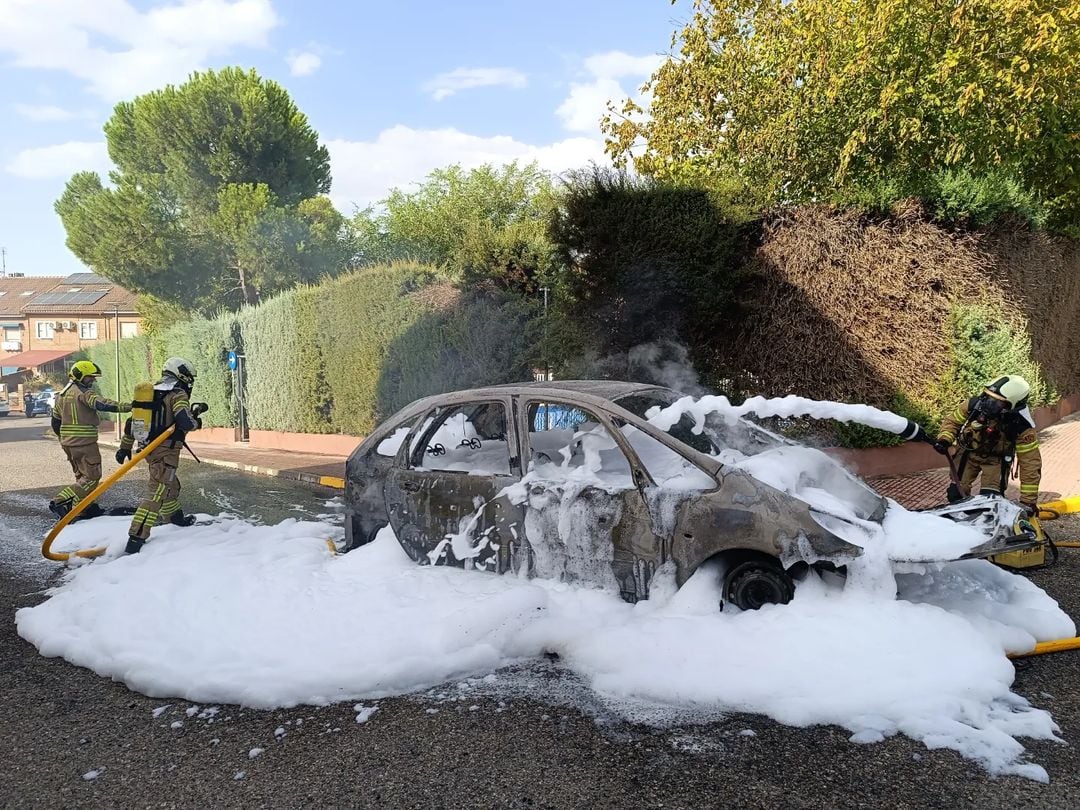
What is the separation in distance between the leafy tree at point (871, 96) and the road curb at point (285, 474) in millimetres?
7846

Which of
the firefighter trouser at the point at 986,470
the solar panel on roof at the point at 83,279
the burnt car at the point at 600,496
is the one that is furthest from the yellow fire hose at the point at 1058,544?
the solar panel on roof at the point at 83,279

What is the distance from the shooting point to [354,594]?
4.44 m

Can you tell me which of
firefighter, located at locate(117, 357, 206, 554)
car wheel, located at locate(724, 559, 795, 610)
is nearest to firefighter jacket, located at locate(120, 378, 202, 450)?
firefighter, located at locate(117, 357, 206, 554)

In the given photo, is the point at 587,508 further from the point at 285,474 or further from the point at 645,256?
the point at 285,474

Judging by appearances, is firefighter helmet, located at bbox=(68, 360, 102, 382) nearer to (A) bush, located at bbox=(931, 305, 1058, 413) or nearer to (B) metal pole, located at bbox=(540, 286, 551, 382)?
(B) metal pole, located at bbox=(540, 286, 551, 382)

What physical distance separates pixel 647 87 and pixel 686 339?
971 cm

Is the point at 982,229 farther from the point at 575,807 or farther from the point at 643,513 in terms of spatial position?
the point at 575,807

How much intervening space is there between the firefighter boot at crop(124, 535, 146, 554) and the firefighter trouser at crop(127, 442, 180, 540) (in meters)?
0.08

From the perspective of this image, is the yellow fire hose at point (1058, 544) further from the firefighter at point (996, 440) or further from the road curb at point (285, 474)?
the road curb at point (285, 474)

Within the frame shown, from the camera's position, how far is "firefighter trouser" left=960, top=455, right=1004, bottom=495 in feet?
19.1

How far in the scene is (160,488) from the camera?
668 cm

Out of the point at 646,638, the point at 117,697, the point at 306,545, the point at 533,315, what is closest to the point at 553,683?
the point at 646,638

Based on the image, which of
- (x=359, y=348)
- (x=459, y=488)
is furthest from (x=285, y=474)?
(x=459, y=488)

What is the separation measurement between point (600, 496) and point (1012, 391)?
3.53m
